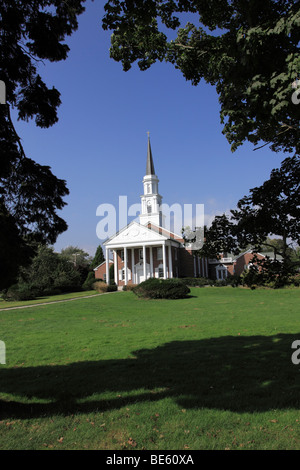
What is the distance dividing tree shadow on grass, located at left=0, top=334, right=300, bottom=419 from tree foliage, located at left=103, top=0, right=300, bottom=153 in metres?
3.91

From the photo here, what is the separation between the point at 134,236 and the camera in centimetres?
4084

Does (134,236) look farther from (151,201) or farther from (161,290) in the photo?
(161,290)

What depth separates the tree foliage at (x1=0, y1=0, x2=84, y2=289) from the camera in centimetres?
538

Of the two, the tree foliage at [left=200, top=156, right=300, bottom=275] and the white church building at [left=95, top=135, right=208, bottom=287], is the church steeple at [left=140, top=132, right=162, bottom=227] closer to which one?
the white church building at [left=95, top=135, right=208, bottom=287]

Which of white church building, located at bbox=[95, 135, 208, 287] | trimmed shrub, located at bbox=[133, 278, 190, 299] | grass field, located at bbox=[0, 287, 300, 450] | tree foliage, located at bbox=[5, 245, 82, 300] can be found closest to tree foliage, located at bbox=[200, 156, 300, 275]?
grass field, located at bbox=[0, 287, 300, 450]

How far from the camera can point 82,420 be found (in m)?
4.33

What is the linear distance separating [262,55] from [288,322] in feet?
33.0

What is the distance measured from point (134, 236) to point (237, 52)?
3684cm

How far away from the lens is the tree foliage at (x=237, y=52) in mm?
3908

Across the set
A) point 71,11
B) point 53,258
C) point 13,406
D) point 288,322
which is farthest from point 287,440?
point 53,258

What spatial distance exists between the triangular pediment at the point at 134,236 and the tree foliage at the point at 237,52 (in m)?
33.4

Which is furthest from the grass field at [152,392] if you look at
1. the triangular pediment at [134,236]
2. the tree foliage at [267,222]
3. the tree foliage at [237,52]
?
the triangular pediment at [134,236]

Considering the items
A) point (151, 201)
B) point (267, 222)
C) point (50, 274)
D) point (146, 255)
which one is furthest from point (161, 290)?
point (151, 201)
